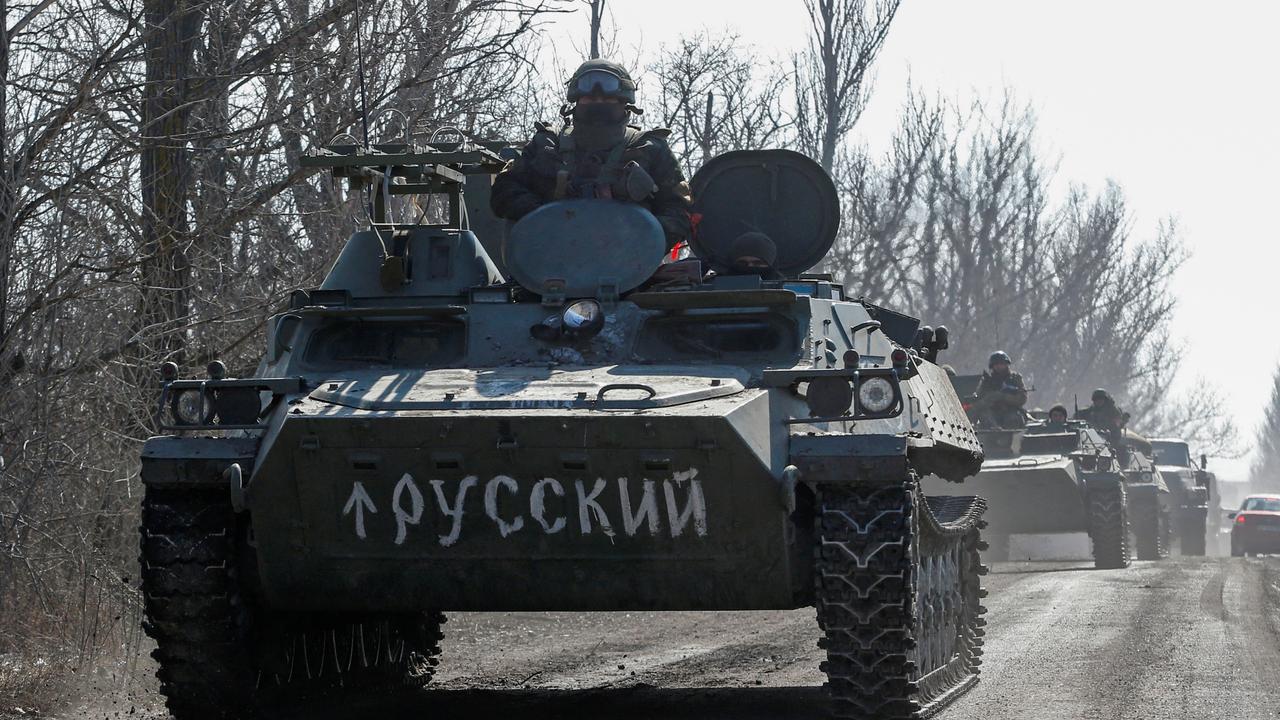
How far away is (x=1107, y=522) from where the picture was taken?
21359mm

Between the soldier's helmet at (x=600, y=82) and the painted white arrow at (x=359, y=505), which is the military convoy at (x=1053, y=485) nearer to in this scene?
the soldier's helmet at (x=600, y=82)

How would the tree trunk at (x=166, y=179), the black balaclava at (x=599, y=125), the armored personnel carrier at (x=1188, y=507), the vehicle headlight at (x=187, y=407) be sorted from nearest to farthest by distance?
the vehicle headlight at (x=187, y=407), the black balaclava at (x=599, y=125), the tree trunk at (x=166, y=179), the armored personnel carrier at (x=1188, y=507)

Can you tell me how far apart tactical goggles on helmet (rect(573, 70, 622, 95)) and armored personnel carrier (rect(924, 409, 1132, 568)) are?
37.4 feet

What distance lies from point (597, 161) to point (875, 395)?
2.69 metres

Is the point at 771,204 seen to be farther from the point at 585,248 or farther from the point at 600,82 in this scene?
the point at 585,248

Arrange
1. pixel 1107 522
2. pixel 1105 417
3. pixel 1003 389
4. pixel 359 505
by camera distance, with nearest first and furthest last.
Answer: pixel 359 505, pixel 1107 522, pixel 1003 389, pixel 1105 417

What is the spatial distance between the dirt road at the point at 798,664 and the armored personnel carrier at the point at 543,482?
85cm

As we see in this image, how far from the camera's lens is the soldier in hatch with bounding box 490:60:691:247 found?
32.0 ft

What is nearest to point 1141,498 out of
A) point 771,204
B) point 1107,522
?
point 1107,522

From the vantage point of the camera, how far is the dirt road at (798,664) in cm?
887

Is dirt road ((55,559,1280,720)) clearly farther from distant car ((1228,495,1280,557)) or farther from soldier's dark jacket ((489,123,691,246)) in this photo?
distant car ((1228,495,1280,557))

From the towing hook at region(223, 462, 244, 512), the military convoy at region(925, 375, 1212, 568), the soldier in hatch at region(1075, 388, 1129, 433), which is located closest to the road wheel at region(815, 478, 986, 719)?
the towing hook at region(223, 462, 244, 512)

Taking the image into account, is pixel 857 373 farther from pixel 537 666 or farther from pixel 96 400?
pixel 96 400

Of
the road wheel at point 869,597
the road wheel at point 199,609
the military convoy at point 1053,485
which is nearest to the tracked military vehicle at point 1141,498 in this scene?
the military convoy at point 1053,485
